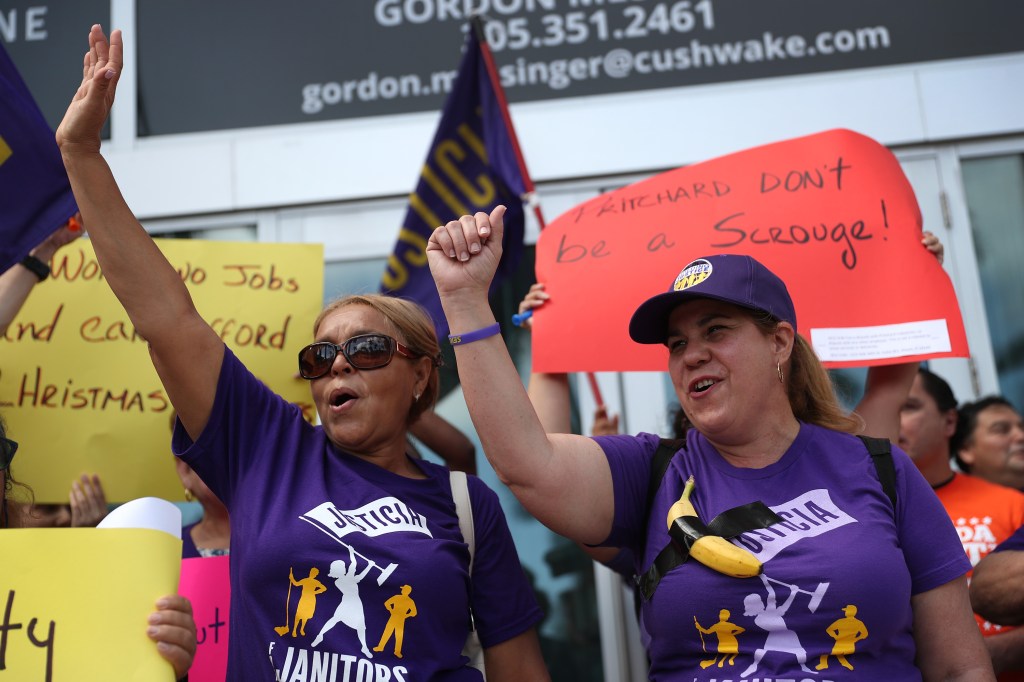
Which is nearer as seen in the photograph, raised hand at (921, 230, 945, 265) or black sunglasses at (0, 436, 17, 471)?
black sunglasses at (0, 436, 17, 471)

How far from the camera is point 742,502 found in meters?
2.11

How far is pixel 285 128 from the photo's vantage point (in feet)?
14.9

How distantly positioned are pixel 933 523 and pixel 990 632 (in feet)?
3.06

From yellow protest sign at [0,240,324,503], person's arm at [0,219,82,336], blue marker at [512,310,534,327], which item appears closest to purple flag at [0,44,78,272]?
person's arm at [0,219,82,336]

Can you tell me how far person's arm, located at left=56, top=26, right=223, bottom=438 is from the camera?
1954mm

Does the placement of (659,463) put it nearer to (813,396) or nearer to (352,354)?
(813,396)

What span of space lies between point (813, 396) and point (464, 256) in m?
0.94

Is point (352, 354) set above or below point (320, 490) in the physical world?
above

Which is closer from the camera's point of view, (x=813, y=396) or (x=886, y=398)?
(x=813, y=396)

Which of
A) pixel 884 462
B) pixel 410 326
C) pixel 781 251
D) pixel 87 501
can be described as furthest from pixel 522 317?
pixel 87 501

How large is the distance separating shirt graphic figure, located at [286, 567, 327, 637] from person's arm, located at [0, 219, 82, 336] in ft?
4.70

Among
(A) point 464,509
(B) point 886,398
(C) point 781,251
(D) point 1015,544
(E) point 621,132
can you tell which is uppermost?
(E) point 621,132

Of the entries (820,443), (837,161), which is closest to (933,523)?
(820,443)

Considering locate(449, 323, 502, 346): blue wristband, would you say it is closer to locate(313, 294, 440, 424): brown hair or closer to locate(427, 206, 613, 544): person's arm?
locate(427, 206, 613, 544): person's arm
